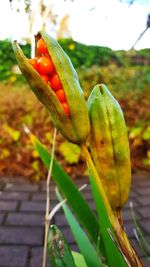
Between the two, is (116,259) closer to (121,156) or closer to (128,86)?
(121,156)

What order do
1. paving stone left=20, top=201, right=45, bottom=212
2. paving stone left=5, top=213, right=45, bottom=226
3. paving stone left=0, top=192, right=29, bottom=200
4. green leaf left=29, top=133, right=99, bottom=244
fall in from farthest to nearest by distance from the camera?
1. paving stone left=0, top=192, right=29, bottom=200
2. paving stone left=20, top=201, right=45, bottom=212
3. paving stone left=5, top=213, right=45, bottom=226
4. green leaf left=29, top=133, right=99, bottom=244

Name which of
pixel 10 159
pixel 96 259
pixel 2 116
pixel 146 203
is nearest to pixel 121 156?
pixel 96 259

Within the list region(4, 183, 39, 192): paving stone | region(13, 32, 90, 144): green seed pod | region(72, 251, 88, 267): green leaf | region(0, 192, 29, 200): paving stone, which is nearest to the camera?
region(13, 32, 90, 144): green seed pod

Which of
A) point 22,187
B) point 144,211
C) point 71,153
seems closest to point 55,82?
point 144,211

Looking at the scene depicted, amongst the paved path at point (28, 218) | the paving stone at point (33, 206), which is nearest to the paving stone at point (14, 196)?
the paved path at point (28, 218)

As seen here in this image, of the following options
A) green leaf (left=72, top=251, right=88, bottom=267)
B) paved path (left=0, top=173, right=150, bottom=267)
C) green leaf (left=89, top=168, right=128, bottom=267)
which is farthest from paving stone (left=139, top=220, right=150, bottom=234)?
green leaf (left=89, top=168, right=128, bottom=267)

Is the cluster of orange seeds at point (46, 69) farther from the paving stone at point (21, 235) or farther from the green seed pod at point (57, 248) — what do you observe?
the paving stone at point (21, 235)

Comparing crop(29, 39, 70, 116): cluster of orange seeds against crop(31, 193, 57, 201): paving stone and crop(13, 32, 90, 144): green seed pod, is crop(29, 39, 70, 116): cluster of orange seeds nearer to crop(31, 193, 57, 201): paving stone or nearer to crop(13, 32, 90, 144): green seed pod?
crop(13, 32, 90, 144): green seed pod

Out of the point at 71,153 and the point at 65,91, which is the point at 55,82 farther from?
the point at 71,153
